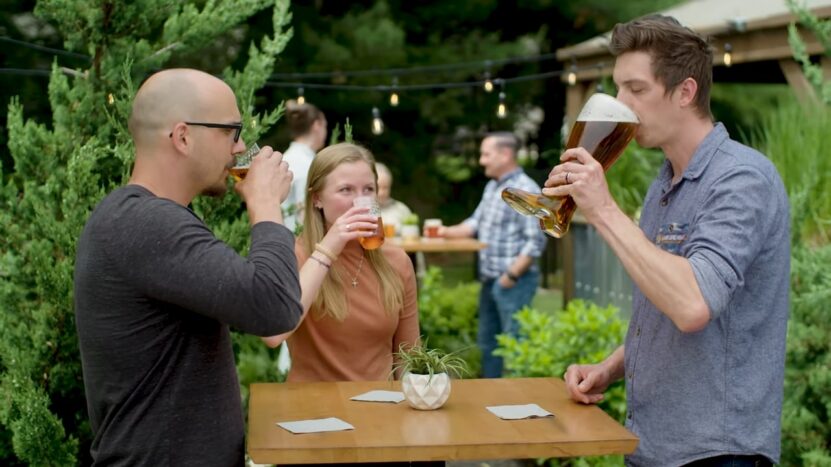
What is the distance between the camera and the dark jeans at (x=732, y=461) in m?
2.54

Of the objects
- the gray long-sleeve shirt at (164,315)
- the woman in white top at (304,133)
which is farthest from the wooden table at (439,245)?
the gray long-sleeve shirt at (164,315)

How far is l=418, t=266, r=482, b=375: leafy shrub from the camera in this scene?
8.56 metres

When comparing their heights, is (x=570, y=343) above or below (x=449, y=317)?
above

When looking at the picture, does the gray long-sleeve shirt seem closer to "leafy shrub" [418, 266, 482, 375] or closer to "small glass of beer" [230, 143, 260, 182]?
"small glass of beer" [230, 143, 260, 182]

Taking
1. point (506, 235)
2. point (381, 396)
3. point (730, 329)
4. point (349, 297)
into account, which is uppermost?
point (730, 329)

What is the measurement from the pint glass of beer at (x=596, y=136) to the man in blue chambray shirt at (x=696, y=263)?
5 centimetres

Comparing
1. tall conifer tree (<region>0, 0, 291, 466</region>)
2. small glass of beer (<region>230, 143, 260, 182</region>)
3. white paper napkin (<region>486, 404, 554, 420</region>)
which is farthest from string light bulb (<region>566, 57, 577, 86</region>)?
small glass of beer (<region>230, 143, 260, 182</region>)

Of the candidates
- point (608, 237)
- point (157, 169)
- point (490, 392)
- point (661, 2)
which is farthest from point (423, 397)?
point (661, 2)

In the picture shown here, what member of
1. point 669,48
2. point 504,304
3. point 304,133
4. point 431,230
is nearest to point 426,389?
point 669,48

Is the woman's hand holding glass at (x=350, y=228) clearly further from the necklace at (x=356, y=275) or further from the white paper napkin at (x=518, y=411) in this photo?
the white paper napkin at (x=518, y=411)

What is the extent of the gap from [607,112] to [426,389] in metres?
0.82

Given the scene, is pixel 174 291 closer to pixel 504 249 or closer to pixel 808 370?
pixel 808 370

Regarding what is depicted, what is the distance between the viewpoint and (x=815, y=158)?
18.9ft

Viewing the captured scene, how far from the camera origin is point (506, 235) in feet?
25.8
